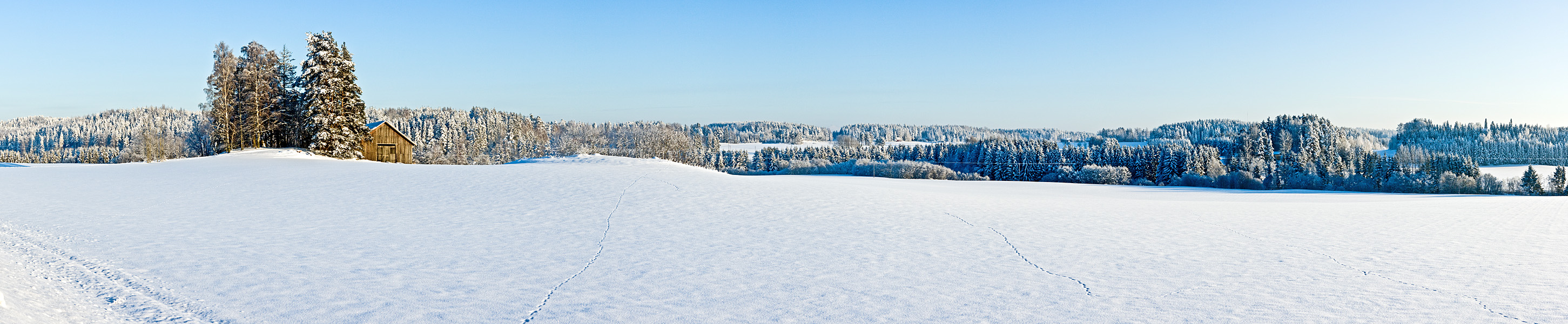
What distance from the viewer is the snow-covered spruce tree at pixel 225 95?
3728 cm

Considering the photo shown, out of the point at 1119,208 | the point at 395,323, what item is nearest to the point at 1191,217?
the point at 1119,208

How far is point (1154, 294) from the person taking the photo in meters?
6.75

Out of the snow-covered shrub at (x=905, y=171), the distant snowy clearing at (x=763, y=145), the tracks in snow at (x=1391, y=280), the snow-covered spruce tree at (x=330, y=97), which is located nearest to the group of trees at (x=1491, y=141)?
the snow-covered shrub at (x=905, y=171)

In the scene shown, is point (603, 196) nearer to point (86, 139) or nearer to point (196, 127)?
point (196, 127)

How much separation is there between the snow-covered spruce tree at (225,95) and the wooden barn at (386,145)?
6.43m

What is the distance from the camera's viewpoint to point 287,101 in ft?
130

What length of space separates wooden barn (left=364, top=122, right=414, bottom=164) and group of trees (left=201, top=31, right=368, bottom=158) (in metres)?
1.58

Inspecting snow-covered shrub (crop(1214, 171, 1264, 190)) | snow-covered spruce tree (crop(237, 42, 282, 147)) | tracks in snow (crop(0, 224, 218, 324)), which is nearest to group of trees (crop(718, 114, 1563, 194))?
snow-covered shrub (crop(1214, 171, 1264, 190))

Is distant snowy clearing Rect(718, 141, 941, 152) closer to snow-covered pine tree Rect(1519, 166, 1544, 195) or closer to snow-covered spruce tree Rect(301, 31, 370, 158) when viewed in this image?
snow-covered pine tree Rect(1519, 166, 1544, 195)

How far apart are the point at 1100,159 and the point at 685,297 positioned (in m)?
88.9

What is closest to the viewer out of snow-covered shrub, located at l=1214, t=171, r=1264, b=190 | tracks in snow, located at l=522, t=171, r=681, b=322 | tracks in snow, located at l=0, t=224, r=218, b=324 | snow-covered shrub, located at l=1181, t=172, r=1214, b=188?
tracks in snow, located at l=0, t=224, r=218, b=324

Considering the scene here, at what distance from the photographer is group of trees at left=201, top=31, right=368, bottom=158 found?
35.7 m

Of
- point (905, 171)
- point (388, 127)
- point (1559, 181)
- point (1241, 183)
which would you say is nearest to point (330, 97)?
point (388, 127)

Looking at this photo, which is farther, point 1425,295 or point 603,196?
point 603,196
